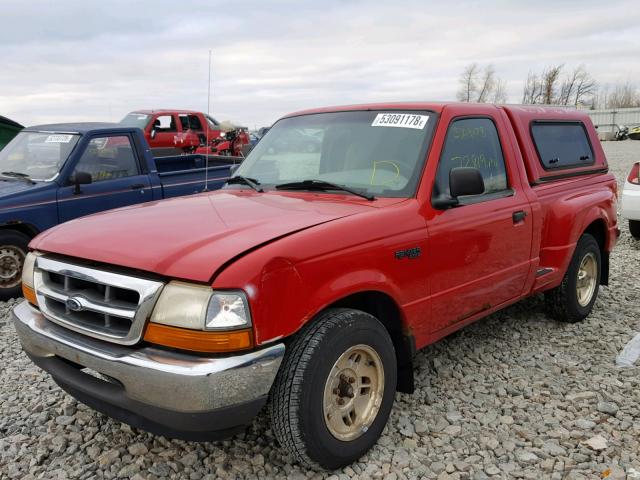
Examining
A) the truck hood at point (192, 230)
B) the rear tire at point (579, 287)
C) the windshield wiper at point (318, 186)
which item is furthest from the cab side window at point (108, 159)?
the rear tire at point (579, 287)

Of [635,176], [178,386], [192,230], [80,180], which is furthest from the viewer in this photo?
[635,176]

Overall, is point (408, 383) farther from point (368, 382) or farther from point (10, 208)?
point (10, 208)

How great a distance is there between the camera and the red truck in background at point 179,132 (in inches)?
635

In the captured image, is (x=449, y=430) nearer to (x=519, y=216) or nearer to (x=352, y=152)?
(x=519, y=216)

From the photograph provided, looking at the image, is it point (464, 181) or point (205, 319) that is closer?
point (205, 319)

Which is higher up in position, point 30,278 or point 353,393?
point 30,278

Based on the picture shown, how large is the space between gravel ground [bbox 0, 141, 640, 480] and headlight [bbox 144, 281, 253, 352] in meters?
0.93

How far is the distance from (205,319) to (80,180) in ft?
15.0

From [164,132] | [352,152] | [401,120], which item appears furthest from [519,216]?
[164,132]

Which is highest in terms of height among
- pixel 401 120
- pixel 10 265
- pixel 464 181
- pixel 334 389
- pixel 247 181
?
pixel 401 120

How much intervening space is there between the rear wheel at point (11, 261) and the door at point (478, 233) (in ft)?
15.1

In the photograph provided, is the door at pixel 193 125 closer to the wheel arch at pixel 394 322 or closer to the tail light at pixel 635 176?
the tail light at pixel 635 176

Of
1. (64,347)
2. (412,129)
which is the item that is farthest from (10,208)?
(412,129)

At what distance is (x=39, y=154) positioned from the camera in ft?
21.5
